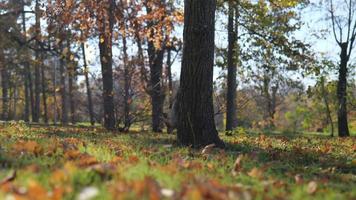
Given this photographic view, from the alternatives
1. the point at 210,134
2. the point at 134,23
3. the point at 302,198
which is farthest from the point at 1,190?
the point at 134,23

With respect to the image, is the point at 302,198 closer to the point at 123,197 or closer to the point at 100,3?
the point at 123,197

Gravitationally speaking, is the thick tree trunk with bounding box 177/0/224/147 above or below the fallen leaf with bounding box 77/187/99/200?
above

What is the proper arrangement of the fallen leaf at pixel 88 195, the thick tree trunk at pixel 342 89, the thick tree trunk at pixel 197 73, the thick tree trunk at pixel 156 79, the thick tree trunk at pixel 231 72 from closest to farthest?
the fallen leaf at pixel 88 195 < the thick tree trunk at pixel 197 73 < the thick tree trunk at pixel 231 72 < the thick tree trunk at pixel 156 79 < the thick tree trunk at pixel 342 89

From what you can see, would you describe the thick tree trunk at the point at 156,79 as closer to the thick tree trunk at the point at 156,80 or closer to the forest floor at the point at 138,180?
the thick tree trunk at the point at 156,80

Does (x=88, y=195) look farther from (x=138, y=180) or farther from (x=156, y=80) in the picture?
(x=156, y=80)

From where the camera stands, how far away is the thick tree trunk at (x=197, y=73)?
8414 mm

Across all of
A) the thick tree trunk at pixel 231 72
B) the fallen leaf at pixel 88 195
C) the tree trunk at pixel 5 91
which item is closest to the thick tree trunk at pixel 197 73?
the fallen leaf at pixel 88 195

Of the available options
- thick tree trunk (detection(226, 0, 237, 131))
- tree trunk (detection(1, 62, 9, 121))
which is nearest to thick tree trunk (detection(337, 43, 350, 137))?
thick tree trunk (detection(226, 0, 237, 131))

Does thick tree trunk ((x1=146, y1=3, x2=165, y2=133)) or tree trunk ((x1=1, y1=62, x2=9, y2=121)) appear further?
tree trunk ((x1=1, y1=62, x2=9, y2=121))

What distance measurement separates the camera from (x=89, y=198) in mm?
2764

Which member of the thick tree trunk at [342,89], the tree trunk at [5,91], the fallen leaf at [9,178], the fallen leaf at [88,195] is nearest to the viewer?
the fallen leaf at [88,195]

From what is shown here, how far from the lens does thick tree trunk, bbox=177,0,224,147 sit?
841cm

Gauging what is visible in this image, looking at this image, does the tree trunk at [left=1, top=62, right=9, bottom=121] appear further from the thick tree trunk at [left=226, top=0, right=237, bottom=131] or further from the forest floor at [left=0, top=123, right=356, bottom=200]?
the forest floor at [left=0, top=123, right=356, bottom=200]

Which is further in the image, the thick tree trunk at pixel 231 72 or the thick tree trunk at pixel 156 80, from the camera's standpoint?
the thick tree trunk at pixel 156 80
